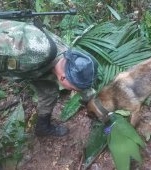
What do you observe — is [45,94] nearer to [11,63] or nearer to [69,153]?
[69,153]

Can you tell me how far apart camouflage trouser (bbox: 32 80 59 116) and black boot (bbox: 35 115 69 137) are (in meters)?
0.09

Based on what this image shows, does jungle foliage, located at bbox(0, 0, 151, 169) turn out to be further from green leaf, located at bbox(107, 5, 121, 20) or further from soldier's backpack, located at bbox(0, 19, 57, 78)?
soldier's backpack, located at bbox(0, 19, 57, 78)

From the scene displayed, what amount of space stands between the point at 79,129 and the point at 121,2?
110 inches

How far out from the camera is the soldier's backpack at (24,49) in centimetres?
315

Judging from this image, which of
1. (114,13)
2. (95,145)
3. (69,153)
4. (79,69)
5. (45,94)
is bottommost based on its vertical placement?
(69,153)

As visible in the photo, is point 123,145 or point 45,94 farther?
point 45,94

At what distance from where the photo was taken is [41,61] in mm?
3211

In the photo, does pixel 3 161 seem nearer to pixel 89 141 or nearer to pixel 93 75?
pixel 89 141

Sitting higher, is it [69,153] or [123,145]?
[123,145]

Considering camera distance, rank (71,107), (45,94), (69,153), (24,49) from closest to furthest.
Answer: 1. (24,49)
2. (45,94)
3. (69,153)
4. (71,107)

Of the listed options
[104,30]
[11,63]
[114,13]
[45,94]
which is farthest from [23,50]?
[114,13]

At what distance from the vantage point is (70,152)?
4371 mm

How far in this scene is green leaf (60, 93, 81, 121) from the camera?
15.6ft

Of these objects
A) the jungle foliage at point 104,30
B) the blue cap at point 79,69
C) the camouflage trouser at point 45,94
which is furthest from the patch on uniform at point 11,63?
the jungle foliage at point 104,30
